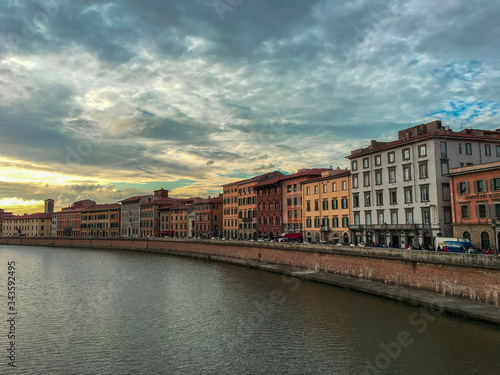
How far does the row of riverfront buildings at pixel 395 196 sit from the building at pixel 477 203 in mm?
95

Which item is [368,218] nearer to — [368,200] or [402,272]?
[368,200]

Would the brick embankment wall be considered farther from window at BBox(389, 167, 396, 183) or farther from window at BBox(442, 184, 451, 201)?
window at BBox(389, 167, 396, 183)

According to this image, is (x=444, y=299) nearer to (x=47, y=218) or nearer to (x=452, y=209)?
(x=452, y=209)

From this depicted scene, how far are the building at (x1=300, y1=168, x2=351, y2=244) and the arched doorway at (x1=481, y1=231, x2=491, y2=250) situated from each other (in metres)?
22.2

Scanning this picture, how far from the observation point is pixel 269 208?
86688mm

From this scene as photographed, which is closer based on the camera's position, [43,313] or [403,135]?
[43,313]

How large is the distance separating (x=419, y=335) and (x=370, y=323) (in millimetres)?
3561

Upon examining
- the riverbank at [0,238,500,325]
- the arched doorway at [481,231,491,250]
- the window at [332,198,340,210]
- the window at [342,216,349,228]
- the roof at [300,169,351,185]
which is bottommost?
the riverbank at [0,238,500,325]

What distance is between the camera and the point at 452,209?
154 feet

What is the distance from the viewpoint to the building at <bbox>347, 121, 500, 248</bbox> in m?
50.4

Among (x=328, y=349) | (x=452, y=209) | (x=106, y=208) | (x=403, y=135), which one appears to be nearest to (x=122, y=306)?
(x=328, y=349)

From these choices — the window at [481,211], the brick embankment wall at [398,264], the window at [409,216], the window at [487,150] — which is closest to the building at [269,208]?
the brick embankment wall at [398,264]

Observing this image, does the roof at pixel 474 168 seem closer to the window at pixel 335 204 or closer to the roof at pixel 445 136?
the roof at pixel 445 136

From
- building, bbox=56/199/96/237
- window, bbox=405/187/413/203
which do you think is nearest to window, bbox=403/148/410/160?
window, bbox=405/187/413/203
